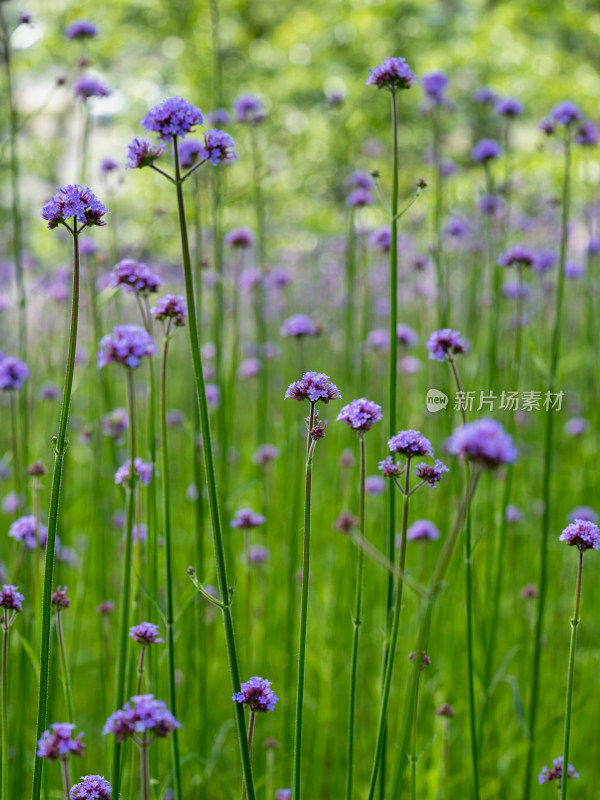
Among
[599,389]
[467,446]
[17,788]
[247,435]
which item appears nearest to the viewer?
[467,446]

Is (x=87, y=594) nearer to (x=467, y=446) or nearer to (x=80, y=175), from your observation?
(x=80, y=175)

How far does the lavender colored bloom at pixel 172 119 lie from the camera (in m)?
1.05

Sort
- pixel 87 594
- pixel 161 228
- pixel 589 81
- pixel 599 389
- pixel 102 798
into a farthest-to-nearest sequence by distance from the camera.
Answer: pixel 161 228, pixel 589 81, pixel 599 389, pixel 87 594, pixel 102 798

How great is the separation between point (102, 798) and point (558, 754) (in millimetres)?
1779

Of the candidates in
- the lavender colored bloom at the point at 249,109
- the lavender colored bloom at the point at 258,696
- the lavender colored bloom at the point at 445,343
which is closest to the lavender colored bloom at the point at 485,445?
the lavender colored bloom at the point at 258,696

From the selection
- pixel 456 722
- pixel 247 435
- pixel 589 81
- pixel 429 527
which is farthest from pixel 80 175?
pixel 589 81

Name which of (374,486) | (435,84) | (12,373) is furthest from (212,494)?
(374,486)

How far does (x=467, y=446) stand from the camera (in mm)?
757

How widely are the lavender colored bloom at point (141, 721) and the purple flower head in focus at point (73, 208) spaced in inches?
26.7

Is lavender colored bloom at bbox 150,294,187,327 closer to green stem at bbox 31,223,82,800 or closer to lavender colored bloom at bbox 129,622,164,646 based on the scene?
green stem at bbox 31,223,82,800

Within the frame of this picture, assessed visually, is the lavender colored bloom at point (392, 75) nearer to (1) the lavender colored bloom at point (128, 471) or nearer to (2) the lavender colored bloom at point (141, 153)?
(2) the lavender colored bloom at point (141, 153)

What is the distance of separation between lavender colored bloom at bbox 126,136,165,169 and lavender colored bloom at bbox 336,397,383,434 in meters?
0.50

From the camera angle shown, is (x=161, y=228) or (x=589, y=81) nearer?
(x=589, y=81)

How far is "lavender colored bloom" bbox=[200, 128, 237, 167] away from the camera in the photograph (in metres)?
1.14
